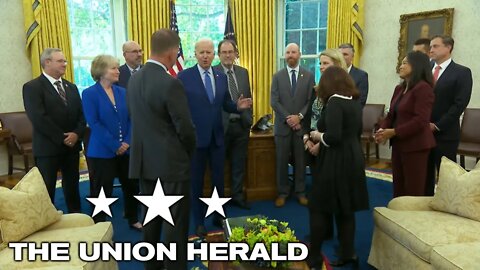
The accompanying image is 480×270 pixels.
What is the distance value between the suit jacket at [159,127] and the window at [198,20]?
4.56 metres

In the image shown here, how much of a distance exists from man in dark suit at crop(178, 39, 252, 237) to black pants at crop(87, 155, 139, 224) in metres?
0.59

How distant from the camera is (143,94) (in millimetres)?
2094

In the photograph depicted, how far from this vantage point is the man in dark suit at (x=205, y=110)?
2818 mm

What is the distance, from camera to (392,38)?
5656mm

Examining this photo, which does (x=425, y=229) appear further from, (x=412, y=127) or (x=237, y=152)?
(x=237, y=152)

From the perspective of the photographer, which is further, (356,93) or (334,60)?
(334,60)

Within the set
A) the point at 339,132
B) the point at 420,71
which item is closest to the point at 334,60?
the point at 420,71

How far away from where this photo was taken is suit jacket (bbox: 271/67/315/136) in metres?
3.61

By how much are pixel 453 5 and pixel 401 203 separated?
382 cm

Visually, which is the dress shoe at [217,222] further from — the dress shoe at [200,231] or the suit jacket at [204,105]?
the suit jacket at [204,105]

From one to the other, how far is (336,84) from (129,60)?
225cm

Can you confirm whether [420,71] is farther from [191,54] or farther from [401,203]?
[191,54]

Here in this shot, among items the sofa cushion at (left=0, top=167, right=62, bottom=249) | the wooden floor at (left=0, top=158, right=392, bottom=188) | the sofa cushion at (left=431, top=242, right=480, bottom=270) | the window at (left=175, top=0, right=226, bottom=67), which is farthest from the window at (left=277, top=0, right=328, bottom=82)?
the sofa cushion at (left=0, top=167, right=62, bottom=249)

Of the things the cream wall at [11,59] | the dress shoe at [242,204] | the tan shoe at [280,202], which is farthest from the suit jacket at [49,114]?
the cream wall at [11,59]
